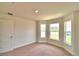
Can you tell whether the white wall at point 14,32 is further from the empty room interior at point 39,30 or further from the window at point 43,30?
the window at point 43,30

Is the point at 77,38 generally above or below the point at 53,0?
below

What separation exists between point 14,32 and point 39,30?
10.0 feet

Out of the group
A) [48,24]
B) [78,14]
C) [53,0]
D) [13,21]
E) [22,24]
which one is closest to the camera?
[53,0]

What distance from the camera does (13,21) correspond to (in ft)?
17.5

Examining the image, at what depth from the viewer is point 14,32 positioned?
5383 mm

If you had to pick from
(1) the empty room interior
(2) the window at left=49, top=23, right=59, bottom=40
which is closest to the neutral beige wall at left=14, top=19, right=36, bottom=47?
(1) the empty room interior

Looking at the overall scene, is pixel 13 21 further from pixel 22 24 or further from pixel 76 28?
pixel 76 28

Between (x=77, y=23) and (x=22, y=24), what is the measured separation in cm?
349

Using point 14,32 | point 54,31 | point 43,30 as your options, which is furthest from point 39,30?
point 14,32

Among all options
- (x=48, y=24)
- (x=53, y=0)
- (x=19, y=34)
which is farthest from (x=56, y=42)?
(x=53, y=0)

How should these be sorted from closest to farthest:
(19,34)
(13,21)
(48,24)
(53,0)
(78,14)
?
(53,0) < (78,14) < (13,21) < (19,34) < (48,24)

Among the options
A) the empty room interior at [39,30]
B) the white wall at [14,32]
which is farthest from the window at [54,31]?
the white wall at [14,32]

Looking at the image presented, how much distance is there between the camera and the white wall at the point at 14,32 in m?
4.73

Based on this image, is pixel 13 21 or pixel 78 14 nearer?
pixel 78 14
